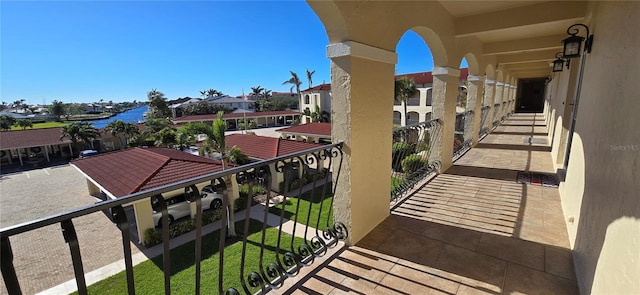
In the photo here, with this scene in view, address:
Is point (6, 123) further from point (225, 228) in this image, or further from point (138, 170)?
point (225, 228)

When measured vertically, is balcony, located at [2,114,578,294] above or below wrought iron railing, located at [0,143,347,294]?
below

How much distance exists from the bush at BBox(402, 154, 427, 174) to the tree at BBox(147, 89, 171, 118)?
4338 cm

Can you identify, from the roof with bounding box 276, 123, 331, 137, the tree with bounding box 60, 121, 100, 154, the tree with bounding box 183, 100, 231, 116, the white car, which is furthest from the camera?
the tree with bounding box 183, 100, 231, 116

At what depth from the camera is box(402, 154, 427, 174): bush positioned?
14.9 ft

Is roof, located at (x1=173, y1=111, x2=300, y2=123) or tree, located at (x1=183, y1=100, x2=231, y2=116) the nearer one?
roof, located at (x1=173, y1=111, x2=300, y2=123)

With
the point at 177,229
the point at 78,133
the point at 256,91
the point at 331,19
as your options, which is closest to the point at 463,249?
the point at 331,19

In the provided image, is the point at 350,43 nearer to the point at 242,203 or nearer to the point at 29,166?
the point at 242,203

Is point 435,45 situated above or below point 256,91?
below

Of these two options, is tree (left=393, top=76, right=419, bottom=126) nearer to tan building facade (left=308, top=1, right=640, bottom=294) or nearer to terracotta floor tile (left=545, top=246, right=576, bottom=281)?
tan building facade (left=308, top=1, right=640, bottom=294)

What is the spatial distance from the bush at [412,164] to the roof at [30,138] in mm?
32743

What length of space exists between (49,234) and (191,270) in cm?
755

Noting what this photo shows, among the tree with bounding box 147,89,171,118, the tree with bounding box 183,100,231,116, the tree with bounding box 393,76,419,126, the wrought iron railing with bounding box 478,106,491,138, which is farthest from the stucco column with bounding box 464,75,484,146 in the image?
the tree with bounding box 183,100,231,116

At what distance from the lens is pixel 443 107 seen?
502 centimetres

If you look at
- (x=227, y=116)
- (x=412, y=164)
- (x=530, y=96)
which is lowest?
(x=227, y=116)
